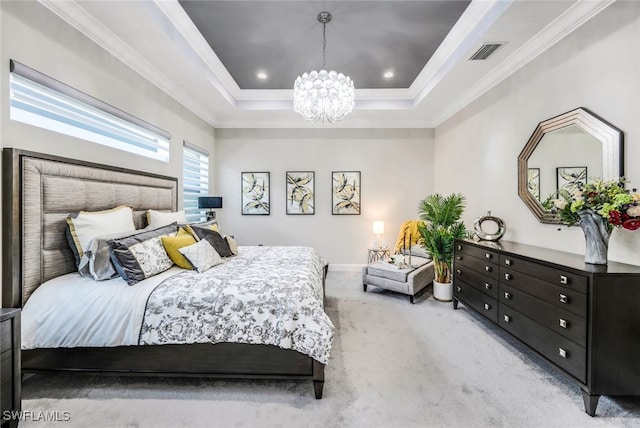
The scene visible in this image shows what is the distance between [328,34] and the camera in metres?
2.96

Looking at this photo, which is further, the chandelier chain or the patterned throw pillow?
the chandelier chain

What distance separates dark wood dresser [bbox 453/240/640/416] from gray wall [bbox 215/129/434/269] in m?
2.91

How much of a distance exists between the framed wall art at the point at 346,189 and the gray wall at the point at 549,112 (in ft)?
5.42

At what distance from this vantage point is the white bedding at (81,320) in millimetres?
1813

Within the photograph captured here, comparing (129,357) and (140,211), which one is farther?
(140,211)

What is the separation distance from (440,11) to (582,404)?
329 centimetres

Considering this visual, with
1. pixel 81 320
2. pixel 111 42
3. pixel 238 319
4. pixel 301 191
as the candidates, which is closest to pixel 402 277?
pixel 238 319

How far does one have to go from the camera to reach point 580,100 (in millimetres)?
2320

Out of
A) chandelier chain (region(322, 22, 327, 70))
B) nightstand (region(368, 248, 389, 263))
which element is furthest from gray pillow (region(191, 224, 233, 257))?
nightstand (region(368, 248, 389, 263))

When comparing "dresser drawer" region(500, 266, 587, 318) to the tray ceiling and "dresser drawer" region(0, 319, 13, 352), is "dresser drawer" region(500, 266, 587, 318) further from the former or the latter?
"dresser drawer" region(0, 319, 13, 352)

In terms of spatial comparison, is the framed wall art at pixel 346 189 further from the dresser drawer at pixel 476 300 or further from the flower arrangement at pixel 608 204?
the flower arrangement at pixel 608 204

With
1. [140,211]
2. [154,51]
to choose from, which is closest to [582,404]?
[140,211]

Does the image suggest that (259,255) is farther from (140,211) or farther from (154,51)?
(154,51)

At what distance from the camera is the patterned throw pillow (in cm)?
235
